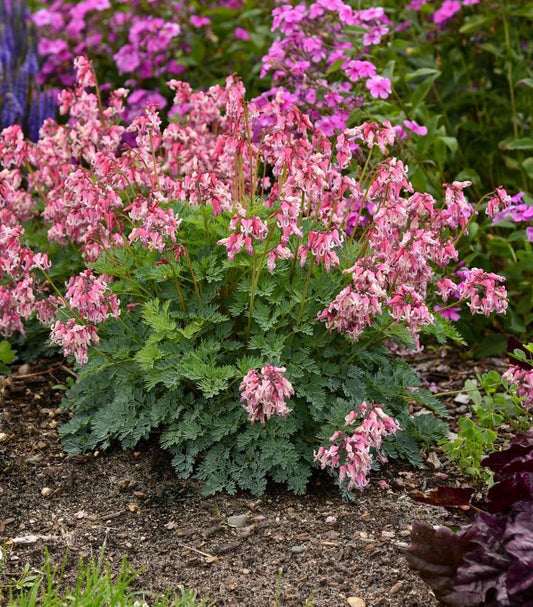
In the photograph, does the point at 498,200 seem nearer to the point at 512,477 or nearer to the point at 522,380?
the point at 522,380

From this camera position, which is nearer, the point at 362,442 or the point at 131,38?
the point at 362,442

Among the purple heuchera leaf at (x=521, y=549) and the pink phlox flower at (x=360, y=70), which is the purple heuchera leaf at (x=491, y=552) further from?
the pink phlox flower at (x=360, y=70)

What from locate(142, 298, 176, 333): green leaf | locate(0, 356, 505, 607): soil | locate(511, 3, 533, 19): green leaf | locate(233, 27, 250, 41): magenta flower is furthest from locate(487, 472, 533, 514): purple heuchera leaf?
locate(233, 27, 250, 41): magenta flower

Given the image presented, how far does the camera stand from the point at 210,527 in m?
2.96

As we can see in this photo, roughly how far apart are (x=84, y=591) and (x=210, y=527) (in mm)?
585

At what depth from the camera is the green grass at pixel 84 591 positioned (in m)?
2.38

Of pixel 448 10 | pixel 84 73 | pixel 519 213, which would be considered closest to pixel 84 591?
pixel 84 73

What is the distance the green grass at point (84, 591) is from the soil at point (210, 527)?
0.15 ft

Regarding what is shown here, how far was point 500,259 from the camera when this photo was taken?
4793 millimetres

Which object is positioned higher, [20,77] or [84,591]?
[20,77]

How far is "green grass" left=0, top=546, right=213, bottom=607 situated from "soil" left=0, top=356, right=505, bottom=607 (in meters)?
0.04

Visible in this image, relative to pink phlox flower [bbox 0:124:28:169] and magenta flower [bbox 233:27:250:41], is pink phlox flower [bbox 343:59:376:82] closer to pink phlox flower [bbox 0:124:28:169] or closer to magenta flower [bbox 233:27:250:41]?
pink phlox flower [bbox 0:124:28:169]


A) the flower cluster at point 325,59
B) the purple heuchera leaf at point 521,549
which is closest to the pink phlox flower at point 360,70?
the flower cluster at point 325,59

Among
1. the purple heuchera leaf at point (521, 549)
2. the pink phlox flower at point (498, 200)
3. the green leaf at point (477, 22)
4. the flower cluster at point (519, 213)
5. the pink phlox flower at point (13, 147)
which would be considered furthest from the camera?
the green leaf at point (477, 22)
